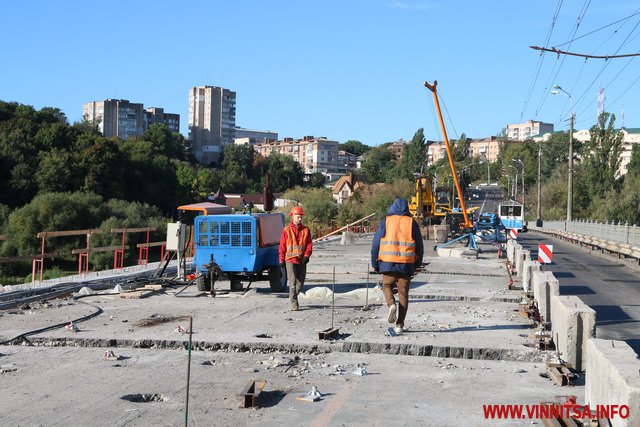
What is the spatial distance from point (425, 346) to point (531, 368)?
1.35 m

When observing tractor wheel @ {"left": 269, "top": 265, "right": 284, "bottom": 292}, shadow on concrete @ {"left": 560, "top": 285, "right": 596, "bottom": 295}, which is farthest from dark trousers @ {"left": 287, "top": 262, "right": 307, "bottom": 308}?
shadow on concrete @ {"left": 560, "top": 285, "right": 596, "bottom": 295}

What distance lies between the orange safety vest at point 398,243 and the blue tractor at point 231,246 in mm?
5415

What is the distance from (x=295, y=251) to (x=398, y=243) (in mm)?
3009

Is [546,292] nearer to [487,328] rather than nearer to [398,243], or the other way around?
[487,328]

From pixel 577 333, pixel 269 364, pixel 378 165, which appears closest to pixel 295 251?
pixel 269 364

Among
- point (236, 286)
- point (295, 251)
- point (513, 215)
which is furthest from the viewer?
point (513, 215)

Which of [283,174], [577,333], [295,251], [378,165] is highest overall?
[378,165]

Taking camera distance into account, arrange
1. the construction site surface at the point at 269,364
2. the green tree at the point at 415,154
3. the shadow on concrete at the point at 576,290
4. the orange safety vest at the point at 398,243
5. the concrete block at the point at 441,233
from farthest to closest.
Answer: the green tree at the point at 415,154
the concrete block at the point at 441,233
the shadow on concrete at the point at 576,290
the orange safety vest at the point at 398,243
the construction site surface at the point at 269,364

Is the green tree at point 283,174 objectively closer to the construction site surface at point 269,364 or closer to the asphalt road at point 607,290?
the asphalt road at point 607,290

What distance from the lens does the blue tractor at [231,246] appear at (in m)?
16.2

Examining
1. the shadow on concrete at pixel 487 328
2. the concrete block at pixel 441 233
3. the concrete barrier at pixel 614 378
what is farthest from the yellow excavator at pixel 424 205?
the concrete barrier at pixel 614 378

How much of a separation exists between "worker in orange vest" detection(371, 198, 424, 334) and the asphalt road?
3190mm

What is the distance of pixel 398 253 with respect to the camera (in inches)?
436

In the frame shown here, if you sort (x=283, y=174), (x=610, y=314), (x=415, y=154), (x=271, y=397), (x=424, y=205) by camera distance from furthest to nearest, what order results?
(x=415, y=154) < (x=283, y=174) < (x=424, y=205) < (x=610, y=314) < (x=271, y=397)
